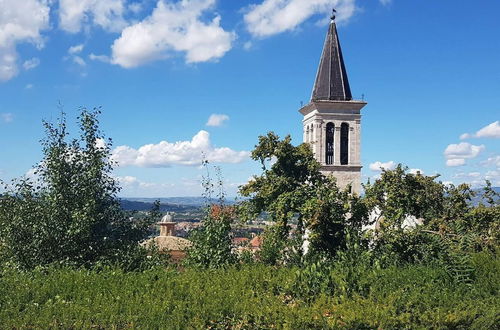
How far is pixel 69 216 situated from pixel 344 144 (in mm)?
27207

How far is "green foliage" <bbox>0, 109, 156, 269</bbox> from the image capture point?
26.8 ft

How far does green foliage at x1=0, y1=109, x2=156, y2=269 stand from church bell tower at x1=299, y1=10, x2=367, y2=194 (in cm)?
2455

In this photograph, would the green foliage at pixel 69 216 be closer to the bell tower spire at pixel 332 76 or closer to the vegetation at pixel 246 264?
the vegetation at pixel 246 264

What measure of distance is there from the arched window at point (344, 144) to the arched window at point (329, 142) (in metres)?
0.69

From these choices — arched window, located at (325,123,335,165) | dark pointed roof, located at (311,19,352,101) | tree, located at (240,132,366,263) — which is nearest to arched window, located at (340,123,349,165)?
arched window, located at (325,123,335,165)

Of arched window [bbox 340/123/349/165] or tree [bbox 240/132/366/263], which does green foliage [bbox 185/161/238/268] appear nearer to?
tree [bbox 240/132/366/263]

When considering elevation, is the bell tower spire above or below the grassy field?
above

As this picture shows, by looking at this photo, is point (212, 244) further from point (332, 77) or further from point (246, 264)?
point (332, 77)

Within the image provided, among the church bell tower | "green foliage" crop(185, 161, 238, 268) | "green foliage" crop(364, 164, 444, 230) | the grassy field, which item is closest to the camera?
the grassy field

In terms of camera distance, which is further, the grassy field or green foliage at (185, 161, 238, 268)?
green foliage at (185, 161, 238, 268)

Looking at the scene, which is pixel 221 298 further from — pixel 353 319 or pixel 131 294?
pixel 353 319

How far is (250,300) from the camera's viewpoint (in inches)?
216

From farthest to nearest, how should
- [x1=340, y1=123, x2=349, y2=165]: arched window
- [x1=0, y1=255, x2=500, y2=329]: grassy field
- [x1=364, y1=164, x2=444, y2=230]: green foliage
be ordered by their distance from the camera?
[x1=340, y1=123, x2=349, y2=165]: arched window
[x1=364, y1=164, x2=444, y2=230]: green foliage
[x1=0, y1=255, x2=500, y2=329]: grassy field

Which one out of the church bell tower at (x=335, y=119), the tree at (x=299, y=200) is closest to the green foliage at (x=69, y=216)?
the tree at (x=299, y=200)
